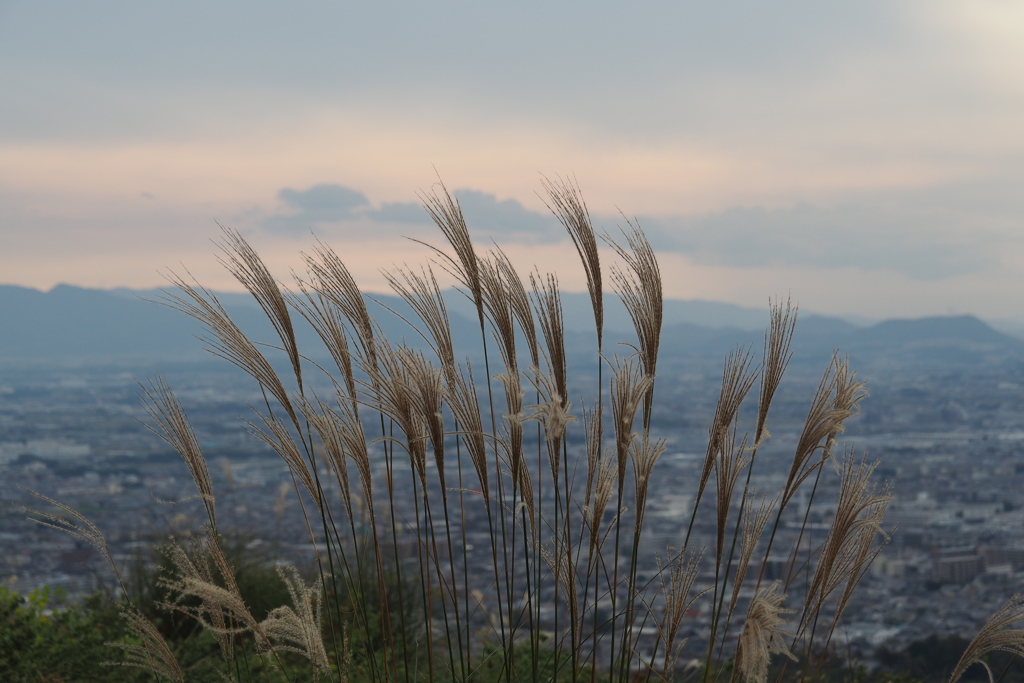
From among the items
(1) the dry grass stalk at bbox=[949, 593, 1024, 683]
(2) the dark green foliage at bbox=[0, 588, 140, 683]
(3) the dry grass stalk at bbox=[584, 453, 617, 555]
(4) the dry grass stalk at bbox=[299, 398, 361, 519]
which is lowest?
(2) the dark green foliage at bbox=[0, 588, 140, 683]

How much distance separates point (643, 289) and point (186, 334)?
24615mm

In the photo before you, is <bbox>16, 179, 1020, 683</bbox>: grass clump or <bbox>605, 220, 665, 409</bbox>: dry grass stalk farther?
<bbox>605, 220, 665, 409</bbox>: dry grass stalk

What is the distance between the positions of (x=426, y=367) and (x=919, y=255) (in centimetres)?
950

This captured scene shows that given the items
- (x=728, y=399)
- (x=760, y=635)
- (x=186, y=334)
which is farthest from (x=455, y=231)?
(x=186, y=334)

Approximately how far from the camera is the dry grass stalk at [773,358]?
6.59ft

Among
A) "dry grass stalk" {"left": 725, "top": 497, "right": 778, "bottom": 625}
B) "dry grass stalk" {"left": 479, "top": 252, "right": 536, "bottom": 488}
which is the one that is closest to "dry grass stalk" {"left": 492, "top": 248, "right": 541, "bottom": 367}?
"dry grass stalk" {"left": 479, "top": 252, "right": 536, "bottom": 488}

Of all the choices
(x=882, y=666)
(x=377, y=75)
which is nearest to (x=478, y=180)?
(x=377, y=75)

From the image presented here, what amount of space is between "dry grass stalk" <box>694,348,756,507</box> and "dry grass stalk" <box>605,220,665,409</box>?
19 cm

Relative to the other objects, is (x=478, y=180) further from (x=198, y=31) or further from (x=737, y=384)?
(x=198, y=31)

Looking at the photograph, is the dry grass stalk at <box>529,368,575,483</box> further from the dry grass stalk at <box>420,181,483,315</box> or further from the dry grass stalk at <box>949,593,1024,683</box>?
the dry grass stalk at <box>949,593,1024,683</box>

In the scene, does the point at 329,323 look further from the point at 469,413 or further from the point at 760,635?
the point at 760,635

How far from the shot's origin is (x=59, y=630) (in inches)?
143

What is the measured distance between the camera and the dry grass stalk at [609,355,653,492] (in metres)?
1.76

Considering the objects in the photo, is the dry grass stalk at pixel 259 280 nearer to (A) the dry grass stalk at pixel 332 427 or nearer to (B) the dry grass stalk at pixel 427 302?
(A) the dry grass stalk at pixel 332 427
